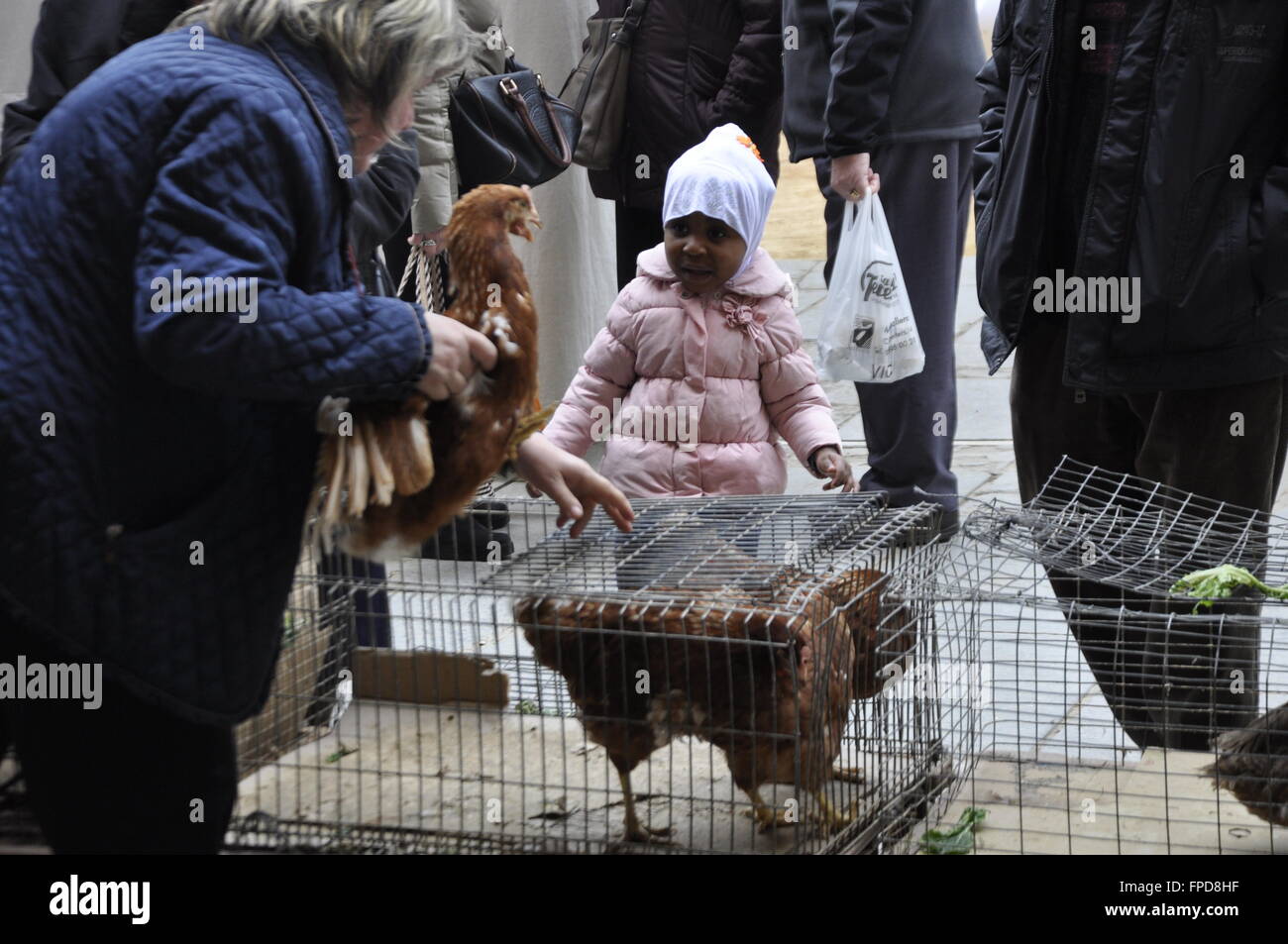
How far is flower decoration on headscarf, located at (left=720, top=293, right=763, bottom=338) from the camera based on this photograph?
3.96 metres

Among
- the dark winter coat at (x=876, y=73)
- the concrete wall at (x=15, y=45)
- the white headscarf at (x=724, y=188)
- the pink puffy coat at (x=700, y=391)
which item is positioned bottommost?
the pink puffy coat at (x=700, y=391)

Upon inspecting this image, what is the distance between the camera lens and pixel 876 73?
5.04 meters

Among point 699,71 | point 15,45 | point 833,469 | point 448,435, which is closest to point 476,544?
point 833,469

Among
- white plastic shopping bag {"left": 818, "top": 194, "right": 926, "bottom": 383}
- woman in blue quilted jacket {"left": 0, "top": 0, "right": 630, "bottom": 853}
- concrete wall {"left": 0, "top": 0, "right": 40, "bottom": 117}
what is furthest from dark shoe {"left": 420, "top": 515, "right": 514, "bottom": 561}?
concrete wall {"left": 0, "top": 0, "right": 40, "bottom": 117}

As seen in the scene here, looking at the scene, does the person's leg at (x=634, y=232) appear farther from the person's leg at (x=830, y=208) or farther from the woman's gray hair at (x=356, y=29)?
the woman's gray hair at (x=356, y=29)

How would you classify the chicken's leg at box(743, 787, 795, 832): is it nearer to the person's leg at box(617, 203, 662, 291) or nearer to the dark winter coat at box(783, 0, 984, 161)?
the dark winter coat at box(783, 0, 984, 161)

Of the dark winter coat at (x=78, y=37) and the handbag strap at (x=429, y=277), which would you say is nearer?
the dark winter coat at (x=78, y=37)

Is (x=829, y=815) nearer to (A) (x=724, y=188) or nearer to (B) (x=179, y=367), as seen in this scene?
(B) (x=179, y=367)

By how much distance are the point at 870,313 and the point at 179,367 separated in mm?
3099

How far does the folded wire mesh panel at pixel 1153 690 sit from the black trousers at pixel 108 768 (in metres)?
1.52

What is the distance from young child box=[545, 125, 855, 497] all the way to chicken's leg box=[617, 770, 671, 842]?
→ 107 cm

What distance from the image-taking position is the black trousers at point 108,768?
2.14 m

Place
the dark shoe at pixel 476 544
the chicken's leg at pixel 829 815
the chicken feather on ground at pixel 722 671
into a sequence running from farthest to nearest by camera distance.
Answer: the dark shoe at pixel 476 544 → the chicken's leg at pixel 829 815 → the chicken feather on ground at pixel 722 671

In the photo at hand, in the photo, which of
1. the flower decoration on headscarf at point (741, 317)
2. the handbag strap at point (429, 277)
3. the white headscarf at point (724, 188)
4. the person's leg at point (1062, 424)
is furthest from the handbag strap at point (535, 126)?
the person's leg at point (1062, 424)
